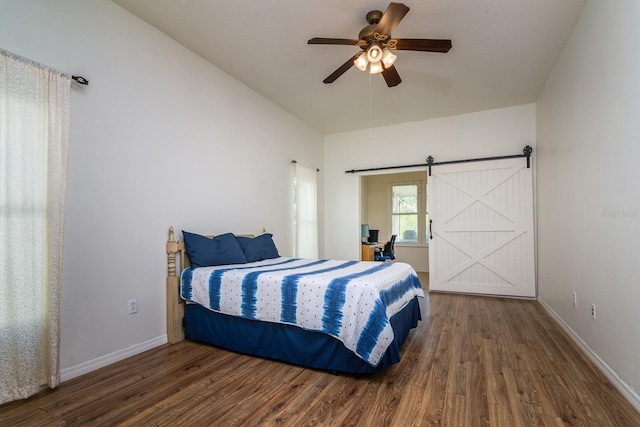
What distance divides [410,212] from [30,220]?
676 cm

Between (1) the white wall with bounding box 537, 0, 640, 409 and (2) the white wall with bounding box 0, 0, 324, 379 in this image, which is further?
(2) the white wall with bounding box 0, 0, 324, 379

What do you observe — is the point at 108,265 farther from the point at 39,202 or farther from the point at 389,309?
the point at 389,309

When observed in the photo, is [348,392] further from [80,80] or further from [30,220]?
[80,80]

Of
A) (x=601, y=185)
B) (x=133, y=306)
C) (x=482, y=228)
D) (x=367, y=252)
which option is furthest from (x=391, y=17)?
(x=367, y=252)

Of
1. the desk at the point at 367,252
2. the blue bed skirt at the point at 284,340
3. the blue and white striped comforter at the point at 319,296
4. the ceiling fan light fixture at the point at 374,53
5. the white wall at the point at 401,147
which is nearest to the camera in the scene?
the blue and white striped comforter at the point at 319,296

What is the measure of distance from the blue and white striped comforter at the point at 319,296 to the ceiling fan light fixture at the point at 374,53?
5.68ft

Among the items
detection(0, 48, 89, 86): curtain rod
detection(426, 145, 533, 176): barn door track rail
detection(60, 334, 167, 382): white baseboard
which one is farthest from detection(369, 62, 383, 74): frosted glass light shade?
detection(60, 334, 167, 382): white baseboard

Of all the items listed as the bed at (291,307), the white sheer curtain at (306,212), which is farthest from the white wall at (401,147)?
the bed at (291,307)

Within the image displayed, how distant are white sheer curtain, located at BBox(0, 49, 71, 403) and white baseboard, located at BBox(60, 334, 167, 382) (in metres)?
0.14

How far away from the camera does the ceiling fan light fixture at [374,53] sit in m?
2.54

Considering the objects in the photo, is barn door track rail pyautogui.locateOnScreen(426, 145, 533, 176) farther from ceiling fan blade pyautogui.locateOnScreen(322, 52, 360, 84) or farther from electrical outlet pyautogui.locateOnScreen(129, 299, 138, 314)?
electrical outlet pyautogui.locateOnScreen(129, 299, 138, 314)

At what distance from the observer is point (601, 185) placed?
2.28 m

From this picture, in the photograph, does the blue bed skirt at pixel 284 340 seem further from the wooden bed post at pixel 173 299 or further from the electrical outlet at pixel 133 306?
the electrical outlet at pixel 133 306

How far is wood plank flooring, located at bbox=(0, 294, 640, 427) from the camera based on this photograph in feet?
5.79
